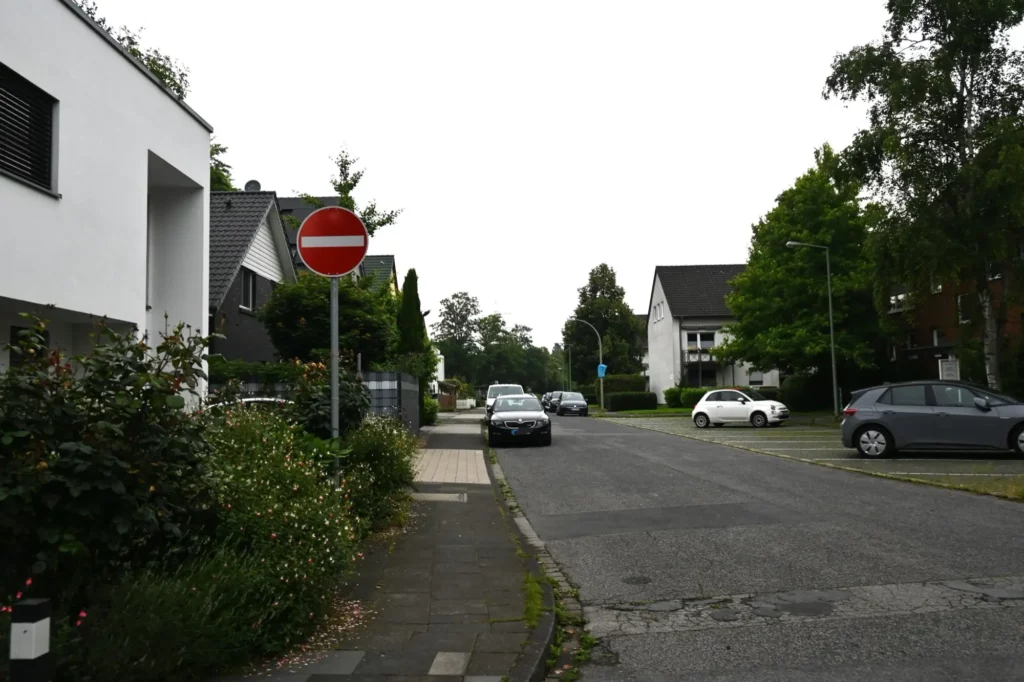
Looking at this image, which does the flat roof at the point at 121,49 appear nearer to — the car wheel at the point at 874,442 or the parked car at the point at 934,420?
the parked car at the point at 934,420

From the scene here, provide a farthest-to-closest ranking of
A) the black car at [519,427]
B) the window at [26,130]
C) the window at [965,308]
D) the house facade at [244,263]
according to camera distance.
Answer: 1. the window at [965,308]
2. the house facade at [244,263]
3. the black car at [519,427]
4. the window at [26,130]

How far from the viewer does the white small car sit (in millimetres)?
33062

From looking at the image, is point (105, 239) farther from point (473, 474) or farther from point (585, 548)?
point (585, 548)

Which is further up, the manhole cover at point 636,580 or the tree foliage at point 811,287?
the tree foliage at point 811,287

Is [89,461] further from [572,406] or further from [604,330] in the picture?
[604,330]

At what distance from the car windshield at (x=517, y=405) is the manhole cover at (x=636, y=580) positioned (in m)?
16.6

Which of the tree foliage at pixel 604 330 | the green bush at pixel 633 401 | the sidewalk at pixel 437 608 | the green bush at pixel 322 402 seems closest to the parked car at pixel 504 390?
the green bush at pixel 633 401

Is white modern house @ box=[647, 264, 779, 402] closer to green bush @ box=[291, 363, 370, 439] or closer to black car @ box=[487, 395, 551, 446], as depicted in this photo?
black car @ box=[487, 395, 551, 446]

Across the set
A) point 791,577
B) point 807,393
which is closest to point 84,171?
point 791,577

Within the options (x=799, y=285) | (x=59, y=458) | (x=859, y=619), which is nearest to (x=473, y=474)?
(x=859, y=619)

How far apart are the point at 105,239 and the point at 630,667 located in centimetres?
1034

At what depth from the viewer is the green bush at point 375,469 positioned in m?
8.57

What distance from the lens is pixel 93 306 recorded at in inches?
475

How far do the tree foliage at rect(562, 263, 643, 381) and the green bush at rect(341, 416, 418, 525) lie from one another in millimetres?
73872
